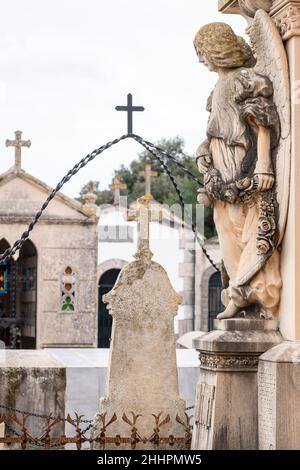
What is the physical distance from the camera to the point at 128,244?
28.9m

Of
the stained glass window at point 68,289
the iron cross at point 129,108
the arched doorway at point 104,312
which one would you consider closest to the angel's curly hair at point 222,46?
the iron cross at point 129,108

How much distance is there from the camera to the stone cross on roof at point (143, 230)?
9242 mm

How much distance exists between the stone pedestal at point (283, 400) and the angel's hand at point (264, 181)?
0.94 m

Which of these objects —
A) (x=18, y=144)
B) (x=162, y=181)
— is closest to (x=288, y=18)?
(x=18, y=144)

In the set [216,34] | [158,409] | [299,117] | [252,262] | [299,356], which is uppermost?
[216,34]

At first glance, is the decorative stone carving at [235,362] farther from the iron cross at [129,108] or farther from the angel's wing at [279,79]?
the iron cross at [129,108]

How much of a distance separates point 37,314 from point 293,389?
1717 centimetres

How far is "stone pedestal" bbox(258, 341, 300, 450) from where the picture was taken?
5742 millimetres

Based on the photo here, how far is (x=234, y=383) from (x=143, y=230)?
11.6ft

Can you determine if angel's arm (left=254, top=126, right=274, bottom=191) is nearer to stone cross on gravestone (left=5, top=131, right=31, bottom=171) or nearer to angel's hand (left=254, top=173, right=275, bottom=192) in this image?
angel's hand (left=254, top=173, right=275, bottom=192)

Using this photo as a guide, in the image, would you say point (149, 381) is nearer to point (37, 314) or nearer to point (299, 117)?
point (299, 117)

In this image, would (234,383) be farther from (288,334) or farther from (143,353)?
(143,353)

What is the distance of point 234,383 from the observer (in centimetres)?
612

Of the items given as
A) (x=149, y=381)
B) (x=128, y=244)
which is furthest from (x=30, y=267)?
(x=149, y=381)
